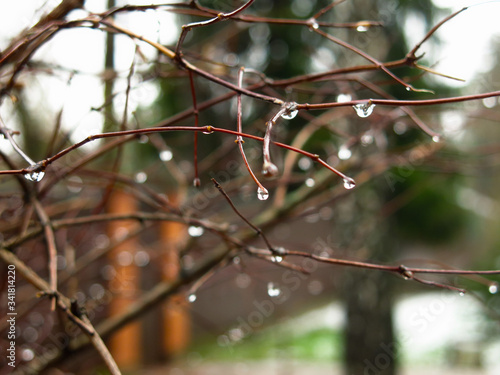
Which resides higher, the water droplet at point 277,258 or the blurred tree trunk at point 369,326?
the blurred tree trunk at point 369,326

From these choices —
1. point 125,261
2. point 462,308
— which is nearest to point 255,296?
point 462,308

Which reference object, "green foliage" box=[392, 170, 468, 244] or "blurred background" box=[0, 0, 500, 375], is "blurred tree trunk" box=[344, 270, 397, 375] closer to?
"blurred background" box=[0, 0, 500, 375]

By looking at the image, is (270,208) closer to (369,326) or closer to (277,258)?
(277,258)

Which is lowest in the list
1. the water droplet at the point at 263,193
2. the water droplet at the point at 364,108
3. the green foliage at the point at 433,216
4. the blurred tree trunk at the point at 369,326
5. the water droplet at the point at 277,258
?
the water droplet at the point at 263,193

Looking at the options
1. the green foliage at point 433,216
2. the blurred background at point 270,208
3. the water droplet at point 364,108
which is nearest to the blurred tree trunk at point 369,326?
the blurred background at point 270,208

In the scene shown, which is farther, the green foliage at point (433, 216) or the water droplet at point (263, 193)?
the green foliage at point (433, 216)

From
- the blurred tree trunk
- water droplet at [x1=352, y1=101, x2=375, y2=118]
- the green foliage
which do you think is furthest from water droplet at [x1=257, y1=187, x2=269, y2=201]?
the green foliage

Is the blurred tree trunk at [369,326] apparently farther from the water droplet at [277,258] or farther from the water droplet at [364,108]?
the water droplet at [364,108]

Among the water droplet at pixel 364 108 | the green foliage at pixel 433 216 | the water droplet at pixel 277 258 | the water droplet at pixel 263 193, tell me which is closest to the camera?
the water droplet at pixel 263 193

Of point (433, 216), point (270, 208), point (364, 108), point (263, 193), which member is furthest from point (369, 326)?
point (433, 216)
